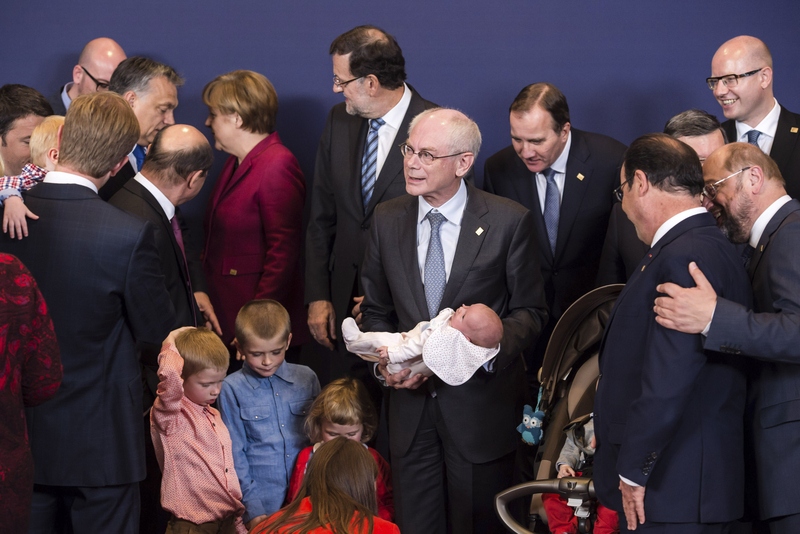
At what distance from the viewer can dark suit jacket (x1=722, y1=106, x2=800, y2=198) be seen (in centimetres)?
369

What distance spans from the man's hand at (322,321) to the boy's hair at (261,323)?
0.37 meters

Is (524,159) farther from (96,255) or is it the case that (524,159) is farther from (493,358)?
(96,255)

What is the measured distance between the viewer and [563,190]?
146 inches

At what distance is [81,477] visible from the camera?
2.54 meters

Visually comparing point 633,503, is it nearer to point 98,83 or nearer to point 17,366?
point 17,366

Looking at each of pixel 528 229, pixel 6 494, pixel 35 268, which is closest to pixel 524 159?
pixel 528 229

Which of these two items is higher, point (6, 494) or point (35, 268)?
point (35, 268)

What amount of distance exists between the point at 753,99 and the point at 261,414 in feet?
9.47

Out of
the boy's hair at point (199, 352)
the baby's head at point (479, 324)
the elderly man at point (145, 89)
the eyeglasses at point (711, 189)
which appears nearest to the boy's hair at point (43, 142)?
the elderly man at point (145, 89)

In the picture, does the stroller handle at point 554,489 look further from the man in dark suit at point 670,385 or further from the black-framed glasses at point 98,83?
the black-framed glasses at point 98,83

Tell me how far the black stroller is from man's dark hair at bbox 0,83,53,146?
8.65 ft

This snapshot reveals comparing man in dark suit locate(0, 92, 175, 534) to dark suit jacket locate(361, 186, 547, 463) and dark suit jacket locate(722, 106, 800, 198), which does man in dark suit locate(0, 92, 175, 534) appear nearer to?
dark suit jacket locate(361, 186, 547, 463)

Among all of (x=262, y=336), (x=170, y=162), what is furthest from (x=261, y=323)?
(x=170, y=162)

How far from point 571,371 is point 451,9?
249 centimetres
